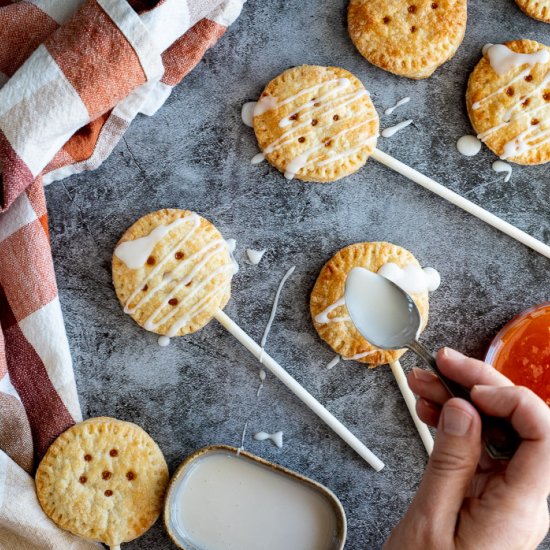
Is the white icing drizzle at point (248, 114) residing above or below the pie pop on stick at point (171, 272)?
above

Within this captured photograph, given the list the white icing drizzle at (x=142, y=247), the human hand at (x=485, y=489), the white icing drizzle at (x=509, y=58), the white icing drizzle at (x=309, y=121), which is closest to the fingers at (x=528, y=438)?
the human hand at (x=485, y=489)

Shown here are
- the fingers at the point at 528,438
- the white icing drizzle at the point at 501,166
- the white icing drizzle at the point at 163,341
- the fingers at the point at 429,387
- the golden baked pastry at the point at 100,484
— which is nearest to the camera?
the fingers at the point at 528,438

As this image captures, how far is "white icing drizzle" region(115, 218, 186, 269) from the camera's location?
2.07 m

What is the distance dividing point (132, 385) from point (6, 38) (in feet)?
3.55

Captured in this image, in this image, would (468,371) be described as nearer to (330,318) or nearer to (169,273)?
(330,318)

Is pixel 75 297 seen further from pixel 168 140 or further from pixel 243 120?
pixel 243 120

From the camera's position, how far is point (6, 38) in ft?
6.34

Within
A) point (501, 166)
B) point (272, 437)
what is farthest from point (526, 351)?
point (272, 437)

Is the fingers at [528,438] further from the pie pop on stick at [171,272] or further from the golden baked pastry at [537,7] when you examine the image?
the golden baked pastry at [537,7]

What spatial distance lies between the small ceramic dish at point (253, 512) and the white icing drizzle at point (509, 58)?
1439 millimetres

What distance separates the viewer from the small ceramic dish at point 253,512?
2.07m

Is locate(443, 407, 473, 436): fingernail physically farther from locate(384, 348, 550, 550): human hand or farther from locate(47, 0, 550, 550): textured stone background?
locate(47, 0, 550, 550): textured stone background

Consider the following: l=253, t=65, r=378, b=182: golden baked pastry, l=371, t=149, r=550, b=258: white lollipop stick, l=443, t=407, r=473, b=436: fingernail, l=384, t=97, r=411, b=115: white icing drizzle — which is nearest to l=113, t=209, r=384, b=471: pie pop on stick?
l=253, t=65, r=378, b=182: golden baked pastry

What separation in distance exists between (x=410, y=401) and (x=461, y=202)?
65 cm
